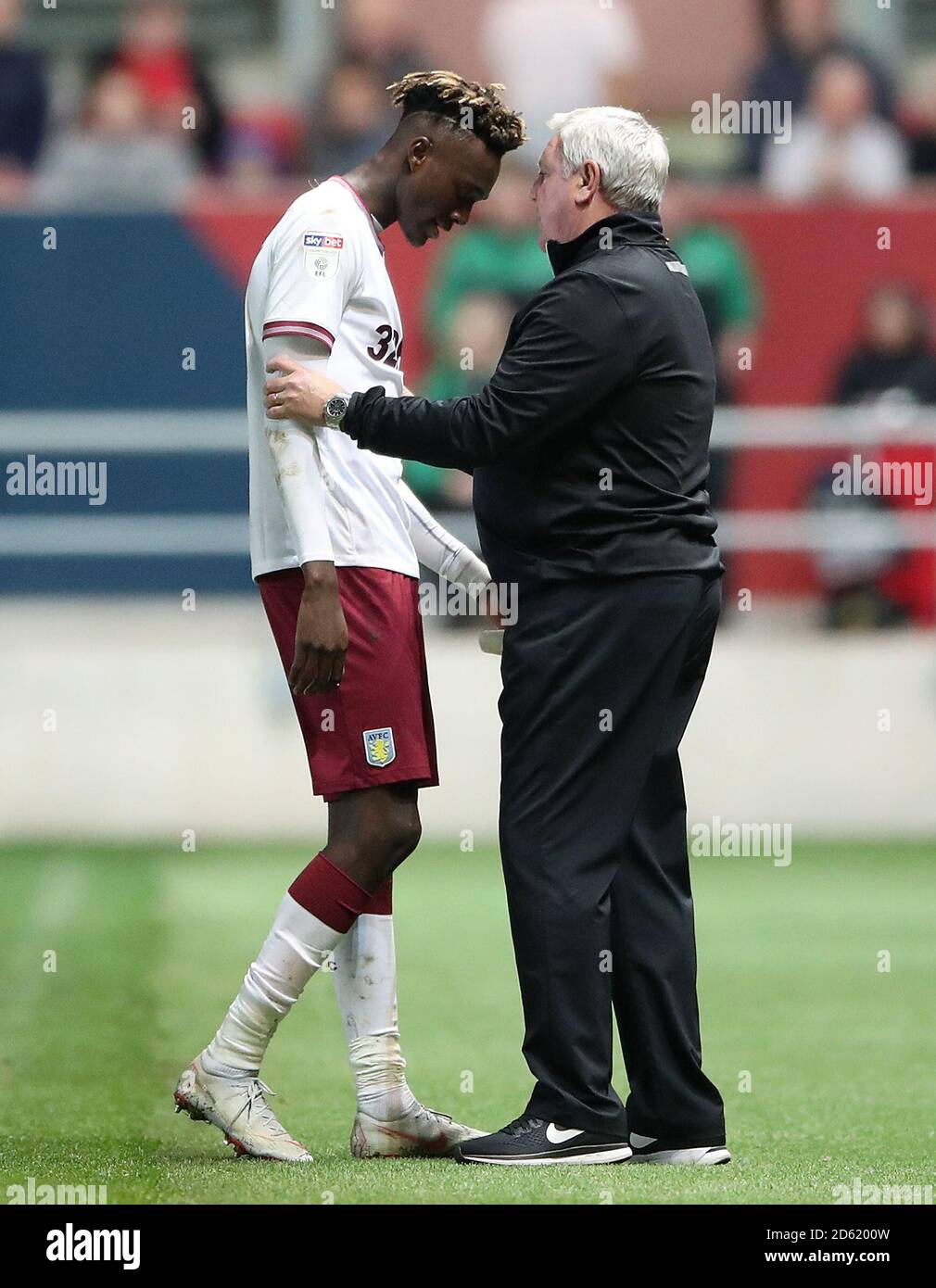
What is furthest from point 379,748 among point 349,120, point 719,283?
point 349,120

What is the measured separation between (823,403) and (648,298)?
7.70 metres

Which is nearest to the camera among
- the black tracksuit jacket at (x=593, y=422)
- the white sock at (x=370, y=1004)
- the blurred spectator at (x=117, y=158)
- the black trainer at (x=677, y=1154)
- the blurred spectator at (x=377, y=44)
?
the black tracksuit jacket at (x=593, y=422)

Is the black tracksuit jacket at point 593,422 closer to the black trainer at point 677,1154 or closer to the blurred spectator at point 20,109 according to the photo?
the black trainer at point 677,1154

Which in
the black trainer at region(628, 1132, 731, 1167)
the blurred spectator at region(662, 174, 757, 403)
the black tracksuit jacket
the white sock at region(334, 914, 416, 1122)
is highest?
the blurred spectator at region(662, 174, 757, 403)

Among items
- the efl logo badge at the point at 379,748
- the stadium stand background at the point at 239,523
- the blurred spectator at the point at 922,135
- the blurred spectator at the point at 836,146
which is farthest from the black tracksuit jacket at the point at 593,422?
the blurred spectator at the point at 922,135

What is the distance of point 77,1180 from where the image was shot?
16.6 ft

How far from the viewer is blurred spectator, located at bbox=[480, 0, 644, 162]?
1344 cm

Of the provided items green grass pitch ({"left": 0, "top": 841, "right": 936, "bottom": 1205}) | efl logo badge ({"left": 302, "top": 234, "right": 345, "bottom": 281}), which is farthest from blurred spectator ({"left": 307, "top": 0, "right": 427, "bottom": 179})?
efl logo badge ({"left": 302, "top": 234, "right": 345, "bottom": 281})

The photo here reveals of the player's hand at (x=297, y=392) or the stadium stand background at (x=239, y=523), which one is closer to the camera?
the player's hand at (x=297, y=392)

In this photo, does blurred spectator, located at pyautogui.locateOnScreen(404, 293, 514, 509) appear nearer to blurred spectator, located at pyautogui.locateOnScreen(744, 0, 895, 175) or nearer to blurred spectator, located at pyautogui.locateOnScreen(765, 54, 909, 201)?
blurred spectator, located at pyautogui.locateOnScreen(765, 54, 909, 201)

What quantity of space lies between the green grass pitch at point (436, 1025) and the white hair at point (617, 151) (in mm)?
2127

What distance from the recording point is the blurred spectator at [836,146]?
13.9 m
